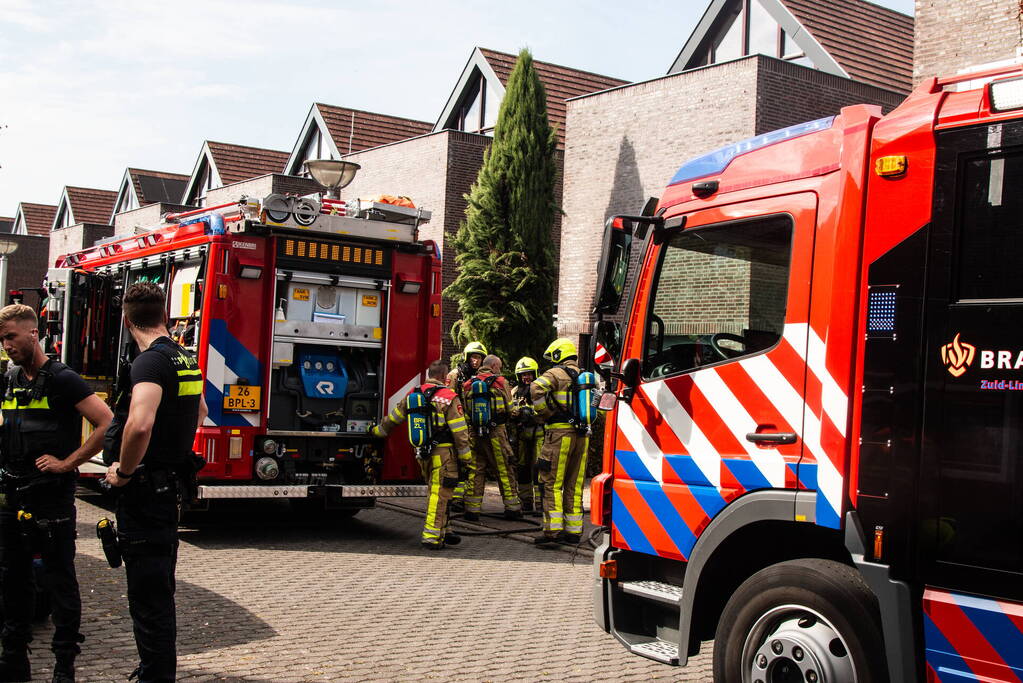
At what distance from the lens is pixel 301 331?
34.4 feet

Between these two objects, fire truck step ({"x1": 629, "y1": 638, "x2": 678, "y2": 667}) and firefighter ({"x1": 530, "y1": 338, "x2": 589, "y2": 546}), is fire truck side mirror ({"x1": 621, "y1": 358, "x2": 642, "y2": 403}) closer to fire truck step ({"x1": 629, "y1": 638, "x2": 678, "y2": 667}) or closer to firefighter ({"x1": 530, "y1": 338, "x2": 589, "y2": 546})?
fire truck step ({"x1": 629, "y1": 638, "x2": 678, "y2": 667})

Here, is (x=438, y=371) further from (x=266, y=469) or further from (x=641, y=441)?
(x=641, y=441)

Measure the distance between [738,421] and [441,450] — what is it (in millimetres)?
5582

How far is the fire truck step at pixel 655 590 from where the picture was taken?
5316 millimetres

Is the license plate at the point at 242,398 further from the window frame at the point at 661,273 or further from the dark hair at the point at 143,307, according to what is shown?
the window frame at the point at 661,273

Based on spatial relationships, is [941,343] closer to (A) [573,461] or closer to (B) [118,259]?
(A) [573,461]

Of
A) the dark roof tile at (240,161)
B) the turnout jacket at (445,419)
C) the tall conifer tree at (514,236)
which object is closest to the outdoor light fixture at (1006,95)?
the turnout jacket at (445,419)

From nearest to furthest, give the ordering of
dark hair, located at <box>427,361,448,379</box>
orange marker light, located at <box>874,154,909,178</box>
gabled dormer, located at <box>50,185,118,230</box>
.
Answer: orange marker light, located at <box>874,154,909,178</box>
dark hair, located at <box>427,361,448,379</box>
gabled dormer, located at <box>50,185,118,230</box>

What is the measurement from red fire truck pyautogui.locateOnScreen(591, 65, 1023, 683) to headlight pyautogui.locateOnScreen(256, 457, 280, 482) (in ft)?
17.2

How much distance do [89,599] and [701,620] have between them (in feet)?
15.0

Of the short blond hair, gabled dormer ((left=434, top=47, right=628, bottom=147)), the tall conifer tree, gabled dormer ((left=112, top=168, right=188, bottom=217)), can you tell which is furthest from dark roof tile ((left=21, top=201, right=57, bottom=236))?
the short blond hair

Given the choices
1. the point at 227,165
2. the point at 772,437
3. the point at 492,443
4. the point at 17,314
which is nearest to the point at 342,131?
the point at 227,165

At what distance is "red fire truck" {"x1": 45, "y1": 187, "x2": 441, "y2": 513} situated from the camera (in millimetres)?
10055

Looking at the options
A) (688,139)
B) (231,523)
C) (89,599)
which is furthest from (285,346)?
(688,139)
